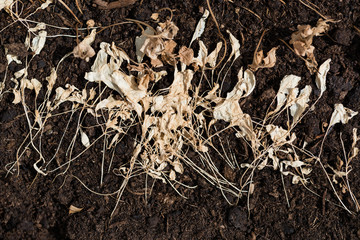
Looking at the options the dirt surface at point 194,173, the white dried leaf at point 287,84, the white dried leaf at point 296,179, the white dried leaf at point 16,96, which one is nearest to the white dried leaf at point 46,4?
the dirt surface at point 194,173

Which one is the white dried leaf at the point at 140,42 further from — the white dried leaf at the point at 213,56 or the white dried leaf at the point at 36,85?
the white dried leaf at the point at 36,85

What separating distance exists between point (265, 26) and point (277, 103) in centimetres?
22

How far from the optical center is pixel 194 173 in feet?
3.78

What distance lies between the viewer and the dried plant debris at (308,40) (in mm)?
1050

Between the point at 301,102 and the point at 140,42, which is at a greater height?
the point at 140,42

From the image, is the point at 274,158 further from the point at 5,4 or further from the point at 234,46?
the point at 5,4

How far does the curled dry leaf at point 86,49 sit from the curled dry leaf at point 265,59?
45 cm

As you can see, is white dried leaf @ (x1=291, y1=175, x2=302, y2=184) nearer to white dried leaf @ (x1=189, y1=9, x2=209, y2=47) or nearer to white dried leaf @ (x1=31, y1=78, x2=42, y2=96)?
white dried leaf @ (x1=189, y1=9, x2=209, y2=47)

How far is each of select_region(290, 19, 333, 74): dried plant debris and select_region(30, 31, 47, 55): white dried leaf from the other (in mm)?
698

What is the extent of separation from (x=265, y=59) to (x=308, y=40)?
0.12 m

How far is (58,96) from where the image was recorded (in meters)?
1.14

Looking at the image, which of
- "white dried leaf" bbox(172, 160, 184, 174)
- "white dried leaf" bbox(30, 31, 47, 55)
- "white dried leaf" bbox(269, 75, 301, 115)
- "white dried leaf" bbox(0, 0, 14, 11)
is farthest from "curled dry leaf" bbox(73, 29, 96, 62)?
"white dried leaf" bbox(269, 75, 301, 115)

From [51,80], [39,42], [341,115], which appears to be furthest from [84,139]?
[341,115]

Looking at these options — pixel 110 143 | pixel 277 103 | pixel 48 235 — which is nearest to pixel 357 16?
pixel 277 103
